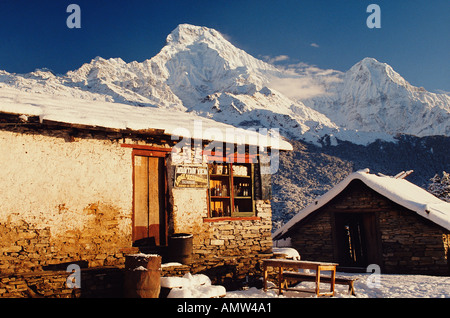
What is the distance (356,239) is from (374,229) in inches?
53.4

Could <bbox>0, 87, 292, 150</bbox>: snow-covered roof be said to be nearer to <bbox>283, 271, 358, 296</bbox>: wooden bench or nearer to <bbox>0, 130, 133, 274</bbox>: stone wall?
<bbox>0, 130, 133, 274</bbox>: stone wall

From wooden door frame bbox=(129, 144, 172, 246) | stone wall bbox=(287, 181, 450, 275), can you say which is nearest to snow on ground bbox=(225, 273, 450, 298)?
stone wall bbox=(287, 181, 450, 275)

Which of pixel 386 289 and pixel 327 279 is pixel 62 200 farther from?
pixel 386 289

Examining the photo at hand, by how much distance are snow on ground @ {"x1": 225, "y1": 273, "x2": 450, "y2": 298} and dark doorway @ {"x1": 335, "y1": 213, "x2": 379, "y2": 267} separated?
2.42 metres

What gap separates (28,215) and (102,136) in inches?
78.4

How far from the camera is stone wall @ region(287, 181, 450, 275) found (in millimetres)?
12680

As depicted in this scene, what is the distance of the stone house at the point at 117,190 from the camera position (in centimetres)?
692

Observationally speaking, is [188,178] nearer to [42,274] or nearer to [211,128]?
[211,128]

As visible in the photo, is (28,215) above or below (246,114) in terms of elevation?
below

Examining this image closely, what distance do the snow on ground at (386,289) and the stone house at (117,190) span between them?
0.96 metres

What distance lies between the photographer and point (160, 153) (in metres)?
8.84

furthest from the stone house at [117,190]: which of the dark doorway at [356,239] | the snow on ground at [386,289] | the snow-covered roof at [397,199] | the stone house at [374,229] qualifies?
the dark doorway at [356,239]

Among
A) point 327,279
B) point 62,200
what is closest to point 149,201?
point 62,200
